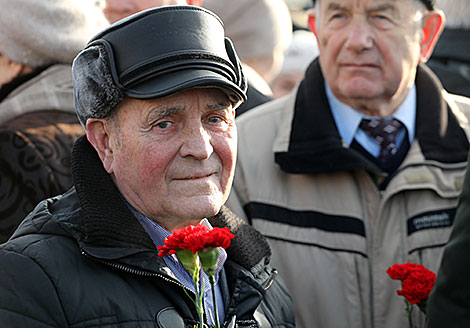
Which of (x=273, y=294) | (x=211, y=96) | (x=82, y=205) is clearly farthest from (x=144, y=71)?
(x=273, y=294)

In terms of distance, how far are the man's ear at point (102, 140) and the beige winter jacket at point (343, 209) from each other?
3.60 feet

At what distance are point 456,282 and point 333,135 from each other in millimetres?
1539

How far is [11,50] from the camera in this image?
279 centimetres

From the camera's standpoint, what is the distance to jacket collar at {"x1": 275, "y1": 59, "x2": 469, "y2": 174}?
3156 millimetres

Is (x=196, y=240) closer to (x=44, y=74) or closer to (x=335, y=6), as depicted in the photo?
(x=44, y=74)

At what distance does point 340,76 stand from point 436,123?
48 cm

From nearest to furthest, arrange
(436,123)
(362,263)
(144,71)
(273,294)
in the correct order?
(144,71) < (273,294) < (362,263) < (436,123)

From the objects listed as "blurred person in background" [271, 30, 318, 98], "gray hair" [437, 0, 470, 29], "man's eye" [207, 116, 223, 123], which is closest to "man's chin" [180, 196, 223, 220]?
"man's eye" [207, 116, 223, 123]

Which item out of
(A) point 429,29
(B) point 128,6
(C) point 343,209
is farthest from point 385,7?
(B) point 128,6

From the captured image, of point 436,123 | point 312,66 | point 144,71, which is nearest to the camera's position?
point 144,71

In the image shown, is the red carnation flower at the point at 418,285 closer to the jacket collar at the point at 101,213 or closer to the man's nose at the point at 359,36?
the jacket collar at the point at 101,213

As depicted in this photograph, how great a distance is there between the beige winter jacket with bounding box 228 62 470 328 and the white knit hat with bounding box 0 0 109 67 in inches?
36.9

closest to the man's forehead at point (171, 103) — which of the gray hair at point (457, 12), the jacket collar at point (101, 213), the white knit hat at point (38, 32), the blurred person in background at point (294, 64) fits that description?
the jacket collar at point (101, 213)

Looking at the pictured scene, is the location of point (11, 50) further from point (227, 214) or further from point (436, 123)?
point (436, 123)
